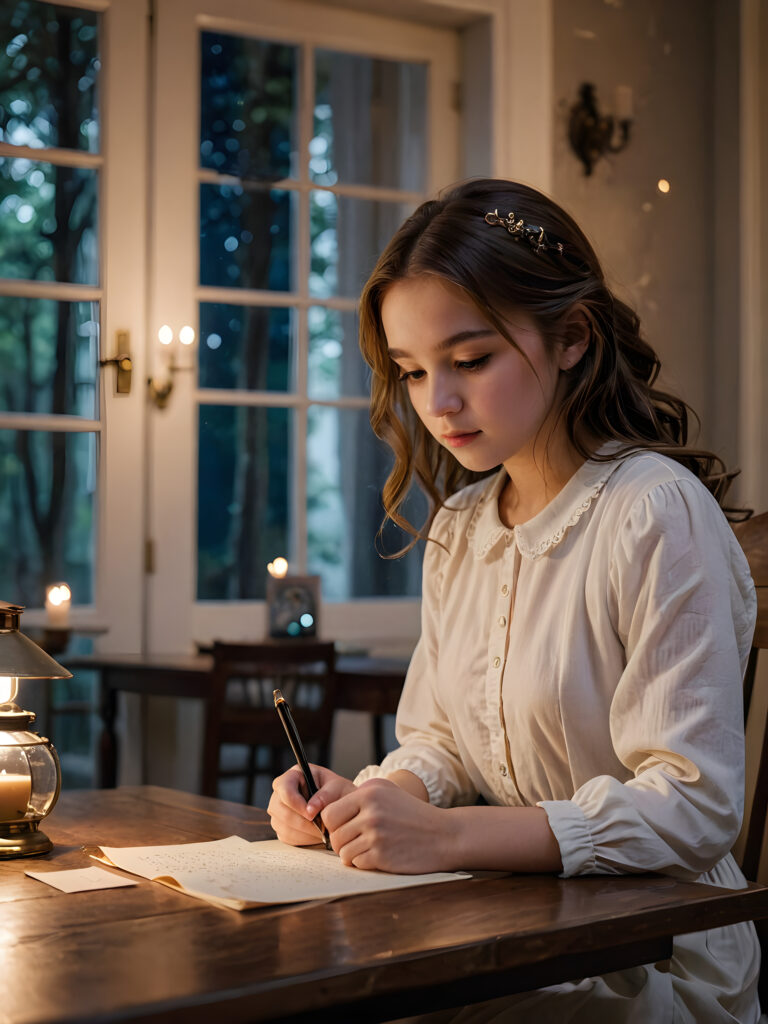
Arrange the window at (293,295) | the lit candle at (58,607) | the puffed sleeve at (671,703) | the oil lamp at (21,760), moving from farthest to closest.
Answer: the window at (293,295), the lit candle at (58,607), the oil lamp at (21,760), the puffed sleeve at (671,703)

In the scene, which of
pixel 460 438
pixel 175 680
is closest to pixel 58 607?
pixel 175 680

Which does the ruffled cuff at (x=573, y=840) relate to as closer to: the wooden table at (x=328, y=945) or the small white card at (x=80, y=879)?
the wooden table at (x=328, y=945)

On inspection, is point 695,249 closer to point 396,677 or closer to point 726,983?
point 396,677

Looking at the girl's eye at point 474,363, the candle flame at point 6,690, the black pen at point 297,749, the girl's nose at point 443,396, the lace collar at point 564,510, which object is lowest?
the black pen at point 297,749

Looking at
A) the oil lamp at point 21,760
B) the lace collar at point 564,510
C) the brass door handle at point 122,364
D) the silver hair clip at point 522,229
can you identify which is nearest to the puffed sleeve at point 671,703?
the lace collar at point 564,510

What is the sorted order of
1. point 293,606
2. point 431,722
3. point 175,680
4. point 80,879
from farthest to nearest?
1. point 293,606
2. point 175,680
3. point 431,722
4. point 80,879

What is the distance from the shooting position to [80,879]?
1.07m

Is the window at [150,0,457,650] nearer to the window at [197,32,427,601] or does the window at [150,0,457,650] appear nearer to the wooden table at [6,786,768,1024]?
the window at [197,32,427,601]

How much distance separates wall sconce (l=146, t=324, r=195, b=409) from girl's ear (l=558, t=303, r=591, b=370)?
239 centimetres

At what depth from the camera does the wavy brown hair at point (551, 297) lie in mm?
1360

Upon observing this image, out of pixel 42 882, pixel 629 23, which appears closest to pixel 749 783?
pixel 42 882

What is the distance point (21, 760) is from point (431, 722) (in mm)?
542

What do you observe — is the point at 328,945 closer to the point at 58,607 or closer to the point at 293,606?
the point at 58,607

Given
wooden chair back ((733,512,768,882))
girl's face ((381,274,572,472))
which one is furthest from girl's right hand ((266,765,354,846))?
wooden chair back ((733,512,768,882))
